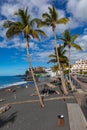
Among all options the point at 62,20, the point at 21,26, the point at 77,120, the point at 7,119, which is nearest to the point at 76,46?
the point at 62,20

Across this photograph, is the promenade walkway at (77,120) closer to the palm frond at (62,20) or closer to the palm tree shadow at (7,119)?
the palm tree shadow at (7,119)

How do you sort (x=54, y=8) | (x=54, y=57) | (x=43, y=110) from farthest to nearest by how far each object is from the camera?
(x=54, y=57) → (x=54, y=8) → (x=43, y=110)

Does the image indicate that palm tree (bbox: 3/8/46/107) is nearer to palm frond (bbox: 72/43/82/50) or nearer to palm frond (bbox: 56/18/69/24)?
palm frond (bbox: 56/18/69/24)

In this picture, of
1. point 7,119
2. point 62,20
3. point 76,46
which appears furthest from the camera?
point 76,46

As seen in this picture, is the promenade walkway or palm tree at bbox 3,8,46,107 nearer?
the promenade walkway

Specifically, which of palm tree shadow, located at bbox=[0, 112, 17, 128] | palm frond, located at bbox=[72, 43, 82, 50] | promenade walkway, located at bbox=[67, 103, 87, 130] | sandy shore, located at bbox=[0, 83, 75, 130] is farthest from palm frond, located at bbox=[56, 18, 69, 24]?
palm tree shadow, located at bbox=[0, 112, 17, 128]

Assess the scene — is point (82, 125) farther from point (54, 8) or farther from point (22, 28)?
point (54, 8)

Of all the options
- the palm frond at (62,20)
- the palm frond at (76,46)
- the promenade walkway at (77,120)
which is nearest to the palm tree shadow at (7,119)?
the promenade walkway at (77,120)

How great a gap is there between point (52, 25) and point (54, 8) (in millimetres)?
2852

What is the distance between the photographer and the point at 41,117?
1925cm

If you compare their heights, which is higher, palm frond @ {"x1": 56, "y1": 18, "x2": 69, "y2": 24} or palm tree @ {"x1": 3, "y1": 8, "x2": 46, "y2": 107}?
palm frond @ {"x1": 56, "y1": 18, "x2": 69, "y2": 24}

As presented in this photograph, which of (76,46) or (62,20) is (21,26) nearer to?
(62,20)

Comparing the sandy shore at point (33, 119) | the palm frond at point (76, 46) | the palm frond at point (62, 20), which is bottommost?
the sandy shore at point (33, 119)

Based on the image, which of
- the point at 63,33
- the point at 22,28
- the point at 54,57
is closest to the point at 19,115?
the point at 22,28
